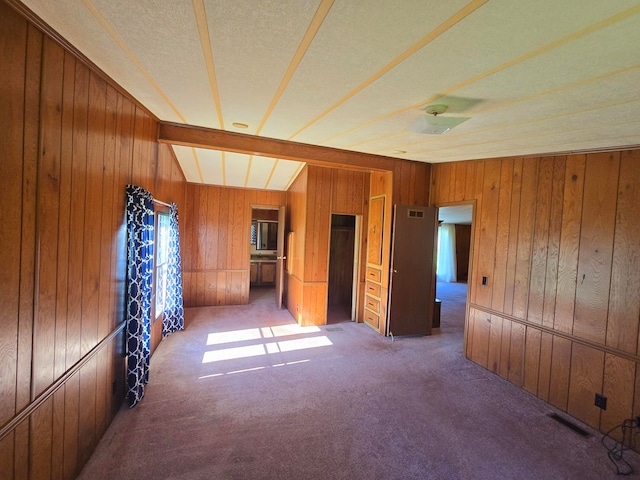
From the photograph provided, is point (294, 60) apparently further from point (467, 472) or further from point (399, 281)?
point (399, 281)

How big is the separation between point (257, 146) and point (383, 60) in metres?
2.00

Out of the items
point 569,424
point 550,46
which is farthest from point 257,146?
point 569,424

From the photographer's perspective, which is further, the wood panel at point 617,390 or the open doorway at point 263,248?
the open doorway at point 263,248

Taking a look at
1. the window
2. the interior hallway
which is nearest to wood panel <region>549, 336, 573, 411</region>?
the interior hallway

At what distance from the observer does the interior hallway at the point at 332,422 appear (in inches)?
71.1

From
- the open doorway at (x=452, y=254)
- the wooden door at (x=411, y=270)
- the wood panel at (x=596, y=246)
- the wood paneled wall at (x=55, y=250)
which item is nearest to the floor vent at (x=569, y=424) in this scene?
the wood panel at (x=596, y=246)

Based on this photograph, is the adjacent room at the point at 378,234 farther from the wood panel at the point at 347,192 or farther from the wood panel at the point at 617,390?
the wood panel at the point at 347,192

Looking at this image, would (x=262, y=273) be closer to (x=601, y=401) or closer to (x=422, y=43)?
(x=601, y=401)

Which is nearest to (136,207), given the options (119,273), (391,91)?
(119,273)

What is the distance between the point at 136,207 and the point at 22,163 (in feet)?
3.77

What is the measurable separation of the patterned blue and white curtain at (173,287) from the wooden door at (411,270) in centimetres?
305

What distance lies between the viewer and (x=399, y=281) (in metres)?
4.05

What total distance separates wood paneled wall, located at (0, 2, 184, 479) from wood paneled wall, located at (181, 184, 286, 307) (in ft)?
11.1

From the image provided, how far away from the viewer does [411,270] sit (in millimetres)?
4094
